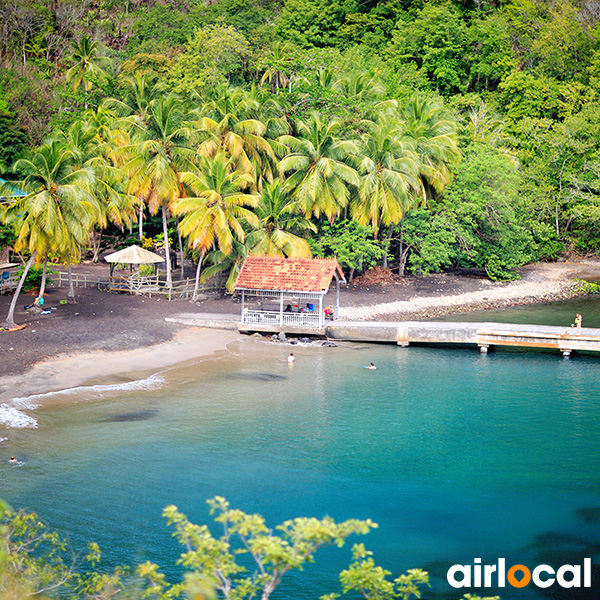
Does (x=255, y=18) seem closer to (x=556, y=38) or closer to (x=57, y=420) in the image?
(x=556, y=38)

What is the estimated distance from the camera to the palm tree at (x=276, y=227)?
37125mm

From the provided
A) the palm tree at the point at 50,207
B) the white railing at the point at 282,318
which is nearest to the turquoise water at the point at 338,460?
the white railing at the point at 282,318

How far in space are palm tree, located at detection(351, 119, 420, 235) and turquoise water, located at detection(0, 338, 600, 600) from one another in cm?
1369

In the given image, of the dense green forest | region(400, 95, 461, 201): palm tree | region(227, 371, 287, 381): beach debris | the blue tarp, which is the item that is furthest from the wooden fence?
region(400, 95, 461, 201): palm tree

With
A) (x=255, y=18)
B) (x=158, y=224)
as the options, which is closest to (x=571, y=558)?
(x=158, y=224)

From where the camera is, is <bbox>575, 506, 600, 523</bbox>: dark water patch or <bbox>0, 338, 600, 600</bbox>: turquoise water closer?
<bbox>0, 338, 600, 600</bbox>: turquoise water

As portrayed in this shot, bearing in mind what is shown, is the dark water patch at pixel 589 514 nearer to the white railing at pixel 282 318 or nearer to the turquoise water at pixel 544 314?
the white railing at pixel 282 318

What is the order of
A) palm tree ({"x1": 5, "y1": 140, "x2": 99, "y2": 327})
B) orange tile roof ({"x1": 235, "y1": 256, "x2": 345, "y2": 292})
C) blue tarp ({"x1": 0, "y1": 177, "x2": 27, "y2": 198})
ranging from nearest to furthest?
palm tree ({"x1": 5, "y1": 140, "x2": 99, "y2": 327}) < orange tile roof ({"x1": 235, "y1": 256, "x2": 345, "y2": 292}) < blue tarp ({"x1": 0, "y1": 177, "x2": 27, "y2": 198})

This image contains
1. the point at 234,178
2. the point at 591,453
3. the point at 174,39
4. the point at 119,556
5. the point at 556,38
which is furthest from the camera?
the point at 174,39

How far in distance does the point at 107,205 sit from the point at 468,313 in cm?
2173

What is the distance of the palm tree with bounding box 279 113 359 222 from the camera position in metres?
37.6

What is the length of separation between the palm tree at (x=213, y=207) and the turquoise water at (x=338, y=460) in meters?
8.69

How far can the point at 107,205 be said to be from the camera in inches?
1526

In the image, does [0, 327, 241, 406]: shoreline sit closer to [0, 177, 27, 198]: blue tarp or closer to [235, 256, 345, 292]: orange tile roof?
[235, 256, 345, 292]: orange tile roof
